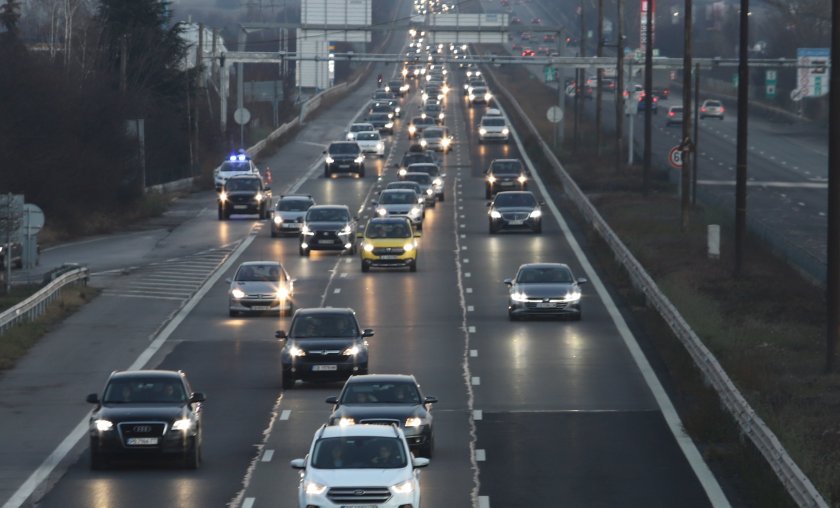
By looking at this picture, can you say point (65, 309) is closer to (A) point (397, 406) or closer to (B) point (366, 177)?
(A) point (397, 406)

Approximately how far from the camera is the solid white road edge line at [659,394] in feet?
75.3

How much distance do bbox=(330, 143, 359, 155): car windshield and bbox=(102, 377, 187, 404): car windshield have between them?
6301 cm

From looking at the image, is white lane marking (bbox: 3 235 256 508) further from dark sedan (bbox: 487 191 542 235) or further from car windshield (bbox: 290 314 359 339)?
dark sedan (bbox: 487 191 542 235)

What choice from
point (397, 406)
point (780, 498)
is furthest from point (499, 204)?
point (780, 498)

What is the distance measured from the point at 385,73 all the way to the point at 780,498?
17182cm

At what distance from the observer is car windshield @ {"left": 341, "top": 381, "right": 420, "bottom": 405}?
2553cm

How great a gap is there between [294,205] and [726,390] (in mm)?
38158

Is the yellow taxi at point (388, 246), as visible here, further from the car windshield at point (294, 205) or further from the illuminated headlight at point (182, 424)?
the illuminated headlight at point (182, 424)

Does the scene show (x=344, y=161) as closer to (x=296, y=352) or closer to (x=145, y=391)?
(x=296, y=352)

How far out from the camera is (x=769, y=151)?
110 metres

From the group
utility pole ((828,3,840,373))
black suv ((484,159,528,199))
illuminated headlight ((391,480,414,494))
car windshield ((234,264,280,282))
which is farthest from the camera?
black suv ((484,159,528,199))

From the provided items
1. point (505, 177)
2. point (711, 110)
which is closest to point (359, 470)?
point (505, 177)

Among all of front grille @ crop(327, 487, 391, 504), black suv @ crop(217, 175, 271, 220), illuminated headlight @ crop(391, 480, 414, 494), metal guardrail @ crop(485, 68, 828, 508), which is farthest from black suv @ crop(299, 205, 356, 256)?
front grille @ crop(327, 487, 391, 504)

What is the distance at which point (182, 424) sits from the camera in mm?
23953
